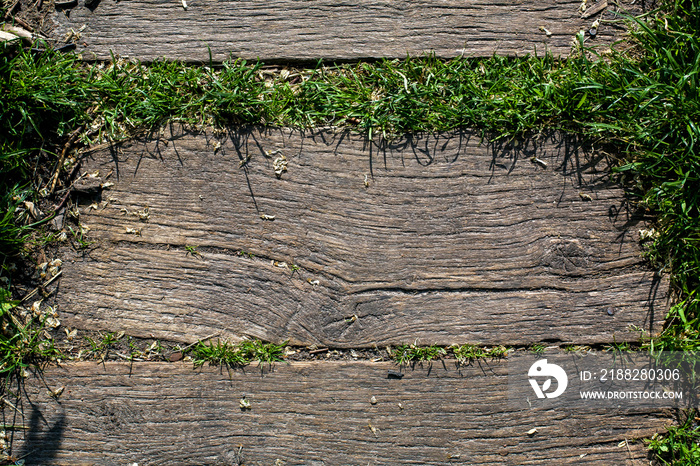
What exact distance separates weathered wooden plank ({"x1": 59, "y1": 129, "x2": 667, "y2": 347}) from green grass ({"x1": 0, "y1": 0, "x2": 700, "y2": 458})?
0.12m

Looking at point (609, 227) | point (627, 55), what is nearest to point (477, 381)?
point (609, 227)

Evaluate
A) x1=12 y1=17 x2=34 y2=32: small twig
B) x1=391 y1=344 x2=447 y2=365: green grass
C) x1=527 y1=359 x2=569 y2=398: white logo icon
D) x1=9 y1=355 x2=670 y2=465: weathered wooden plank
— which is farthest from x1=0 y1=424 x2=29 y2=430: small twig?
x1=527 y1=359 x2=569 y2=398: white logo icon

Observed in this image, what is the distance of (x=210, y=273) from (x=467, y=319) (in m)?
1.42

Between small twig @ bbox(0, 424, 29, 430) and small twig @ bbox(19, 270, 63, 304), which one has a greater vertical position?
small twig @ bbox(19, 270, 63, 304)

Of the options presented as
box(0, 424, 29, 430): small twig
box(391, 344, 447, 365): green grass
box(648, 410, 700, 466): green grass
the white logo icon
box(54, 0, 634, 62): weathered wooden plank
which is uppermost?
box(54, 0, 634, 62): weathered wooden plank

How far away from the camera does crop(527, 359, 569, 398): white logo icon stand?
2.28m

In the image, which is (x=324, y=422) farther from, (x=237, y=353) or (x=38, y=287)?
(x=38, y=287)

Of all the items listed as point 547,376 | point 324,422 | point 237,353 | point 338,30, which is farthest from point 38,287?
point 547,376

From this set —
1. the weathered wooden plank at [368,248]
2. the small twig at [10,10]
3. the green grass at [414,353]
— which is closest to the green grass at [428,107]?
the green grass at [414,353]

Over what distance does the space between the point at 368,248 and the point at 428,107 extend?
848 millimetres

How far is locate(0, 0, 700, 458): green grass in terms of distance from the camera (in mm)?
2279

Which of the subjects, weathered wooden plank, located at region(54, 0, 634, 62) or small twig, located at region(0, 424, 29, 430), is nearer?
small twig, located at region(0, 424, 29, 430)

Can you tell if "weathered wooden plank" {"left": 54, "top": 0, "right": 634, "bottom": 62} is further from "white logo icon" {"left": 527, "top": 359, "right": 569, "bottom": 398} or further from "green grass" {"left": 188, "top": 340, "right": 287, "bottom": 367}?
"white logo icon" {"left": 527, "top": 359, "right": 569, "bottom": 398}

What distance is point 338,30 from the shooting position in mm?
2439
